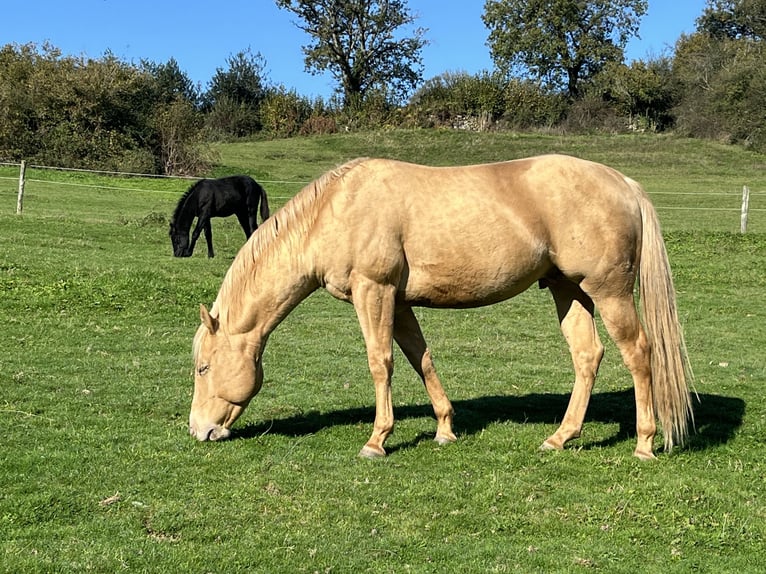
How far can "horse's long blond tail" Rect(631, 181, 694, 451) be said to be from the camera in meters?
5.50

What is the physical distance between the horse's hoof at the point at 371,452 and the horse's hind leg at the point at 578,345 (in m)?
1.28

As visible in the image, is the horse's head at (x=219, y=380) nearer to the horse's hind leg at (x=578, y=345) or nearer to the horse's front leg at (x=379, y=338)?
the horse's front leg at (x=379, y=338)

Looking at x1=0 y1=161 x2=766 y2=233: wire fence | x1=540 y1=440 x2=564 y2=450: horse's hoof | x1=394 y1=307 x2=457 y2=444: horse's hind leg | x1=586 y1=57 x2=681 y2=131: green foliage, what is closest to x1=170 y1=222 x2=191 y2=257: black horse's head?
x1=0 y1=161 x2=766 y2=233: wire fence

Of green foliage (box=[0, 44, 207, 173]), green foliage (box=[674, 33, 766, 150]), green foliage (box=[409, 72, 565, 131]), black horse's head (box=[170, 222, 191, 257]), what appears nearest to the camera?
black horse's head (box=[170, 222, 191, 257])

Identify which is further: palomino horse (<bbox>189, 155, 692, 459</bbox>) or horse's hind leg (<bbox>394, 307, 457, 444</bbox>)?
horse's hind leg (<bbox>394, 307, 457, 444</bbox>)

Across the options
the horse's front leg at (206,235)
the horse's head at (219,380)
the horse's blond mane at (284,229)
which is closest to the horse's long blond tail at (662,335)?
the horse's blond mane at (284,229)

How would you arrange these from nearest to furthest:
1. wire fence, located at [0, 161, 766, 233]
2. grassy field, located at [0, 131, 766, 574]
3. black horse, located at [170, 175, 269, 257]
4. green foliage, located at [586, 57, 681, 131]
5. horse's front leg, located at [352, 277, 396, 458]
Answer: grassy field, located at [0, 131, 766, 574] → horse's front leg, located at [352, 277, 396, 458] → black horse, located at [170, 175, 269, 257] → wire fence, located at [0, 161, 766, 233] → green foliage, located at [586, 57, 681, 131]

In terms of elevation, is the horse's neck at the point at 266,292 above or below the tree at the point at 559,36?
below

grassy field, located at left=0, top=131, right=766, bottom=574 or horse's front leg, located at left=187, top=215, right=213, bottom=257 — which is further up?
horse's front leg, located at left=187, top=215, right=213, bottom=257

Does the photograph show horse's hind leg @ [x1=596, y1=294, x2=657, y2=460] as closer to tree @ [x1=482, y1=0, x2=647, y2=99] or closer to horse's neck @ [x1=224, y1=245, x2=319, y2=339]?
horse's neck @ [x1=224, y1=245, x2=319, y2=339]

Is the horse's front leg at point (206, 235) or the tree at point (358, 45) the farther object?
the tree at point (358, 45)

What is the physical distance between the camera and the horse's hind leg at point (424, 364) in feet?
19.1

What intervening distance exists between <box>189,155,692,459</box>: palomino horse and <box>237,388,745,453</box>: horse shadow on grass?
414 mm

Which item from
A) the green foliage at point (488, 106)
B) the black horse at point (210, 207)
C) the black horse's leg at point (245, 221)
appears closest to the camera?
the black horse at point (210, 207)
